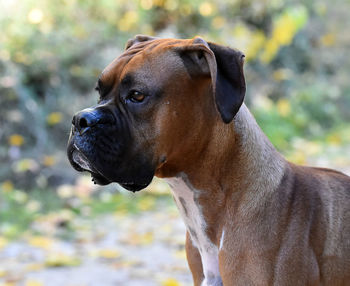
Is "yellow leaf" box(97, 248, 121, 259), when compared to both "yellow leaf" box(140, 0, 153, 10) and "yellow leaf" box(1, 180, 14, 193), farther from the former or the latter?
"yellow leaf" box(140, 0, 153, 10)

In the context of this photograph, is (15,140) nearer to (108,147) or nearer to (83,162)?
(83,162)

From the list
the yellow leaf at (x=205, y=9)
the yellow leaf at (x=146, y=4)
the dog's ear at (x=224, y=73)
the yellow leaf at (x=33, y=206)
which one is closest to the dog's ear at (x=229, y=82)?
the dog's ear at (x=224, y=73)

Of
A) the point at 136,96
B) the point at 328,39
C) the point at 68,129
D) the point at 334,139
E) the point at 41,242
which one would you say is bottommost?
the point at 334,139

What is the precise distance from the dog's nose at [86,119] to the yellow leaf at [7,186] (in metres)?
4.85

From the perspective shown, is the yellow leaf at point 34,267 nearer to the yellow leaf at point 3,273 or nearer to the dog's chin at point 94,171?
the yellow leaf at point 3,273

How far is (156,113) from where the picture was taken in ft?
8.93

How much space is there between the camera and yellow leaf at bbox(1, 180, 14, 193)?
23.7 ft

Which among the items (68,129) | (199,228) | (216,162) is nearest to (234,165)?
(216,162)

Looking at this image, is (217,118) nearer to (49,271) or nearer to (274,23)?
(49,271)

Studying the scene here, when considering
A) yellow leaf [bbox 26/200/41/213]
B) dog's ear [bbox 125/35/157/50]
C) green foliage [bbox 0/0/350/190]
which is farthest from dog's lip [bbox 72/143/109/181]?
green foliage [bbox 0/0/350/190]

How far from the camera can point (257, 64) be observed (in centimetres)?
1203

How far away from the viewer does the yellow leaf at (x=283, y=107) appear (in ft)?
39.1

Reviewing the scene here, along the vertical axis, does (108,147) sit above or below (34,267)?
above

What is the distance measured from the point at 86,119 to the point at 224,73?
0.71m
